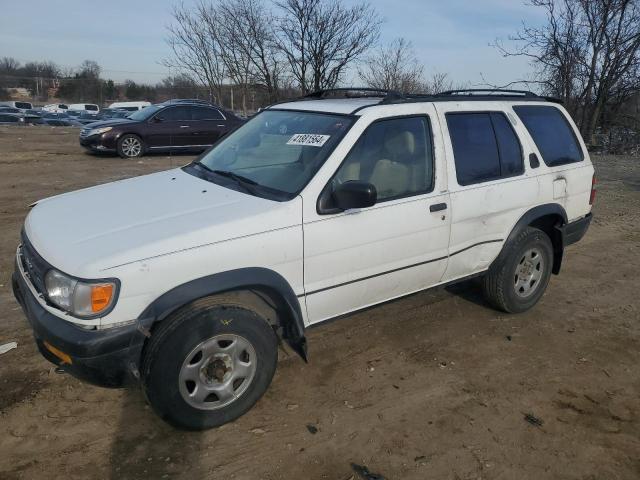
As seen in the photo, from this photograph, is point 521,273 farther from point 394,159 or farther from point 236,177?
point 236,177

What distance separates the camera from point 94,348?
2.45 metres

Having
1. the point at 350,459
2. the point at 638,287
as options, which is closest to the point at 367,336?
the point at 350,459

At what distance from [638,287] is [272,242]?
430 cm

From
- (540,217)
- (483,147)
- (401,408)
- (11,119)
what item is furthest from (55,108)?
(401,408)

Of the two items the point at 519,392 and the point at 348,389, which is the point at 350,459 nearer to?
the point at 348,389

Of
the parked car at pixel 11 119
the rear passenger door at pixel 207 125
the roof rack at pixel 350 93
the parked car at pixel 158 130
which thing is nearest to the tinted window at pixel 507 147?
the roof rack at pixel 350 93

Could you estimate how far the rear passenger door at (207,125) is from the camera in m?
14.2

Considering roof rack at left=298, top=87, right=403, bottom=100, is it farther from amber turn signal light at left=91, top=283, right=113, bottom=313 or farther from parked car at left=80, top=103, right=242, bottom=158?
parked car at left=80, top=103, right=242, bottom=158

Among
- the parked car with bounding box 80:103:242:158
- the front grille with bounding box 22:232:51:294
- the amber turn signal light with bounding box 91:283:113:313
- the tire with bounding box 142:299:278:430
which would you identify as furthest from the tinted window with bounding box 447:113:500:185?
the parked car with bounding box 80:103:242:158

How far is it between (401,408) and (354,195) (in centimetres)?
139

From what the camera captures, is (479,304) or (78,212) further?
A: (479,304)

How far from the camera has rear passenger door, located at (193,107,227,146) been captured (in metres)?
14.2

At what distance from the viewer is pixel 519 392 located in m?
3.36

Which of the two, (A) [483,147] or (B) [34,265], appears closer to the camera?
(B) [34,265]
